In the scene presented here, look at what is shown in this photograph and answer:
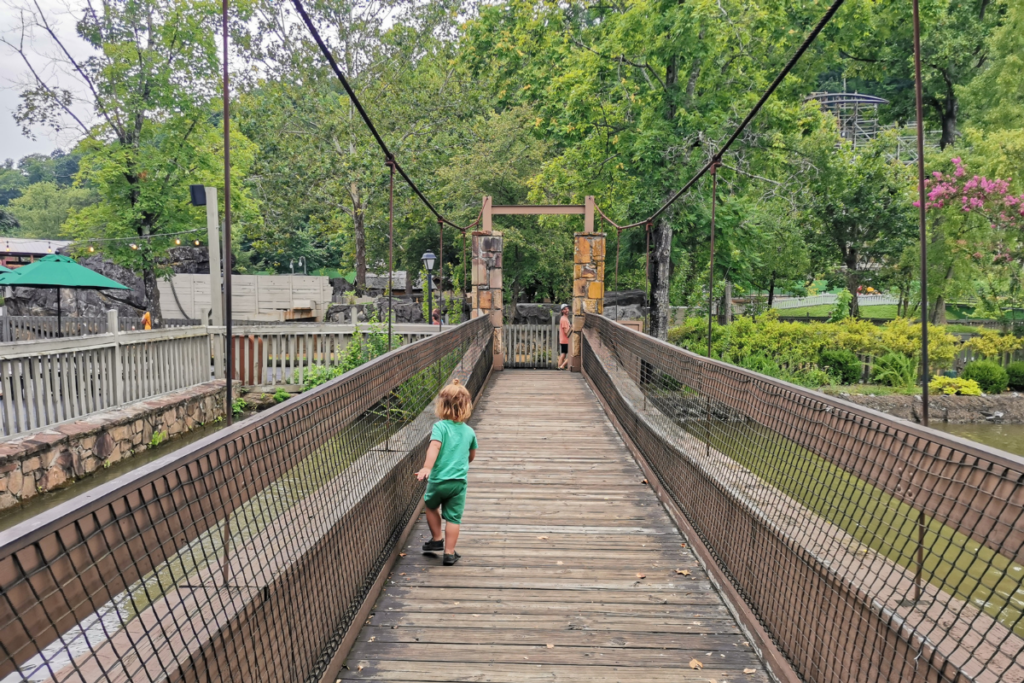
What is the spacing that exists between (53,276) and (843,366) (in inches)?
617

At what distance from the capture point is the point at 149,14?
1845 centimetres

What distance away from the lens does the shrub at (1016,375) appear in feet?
48.6

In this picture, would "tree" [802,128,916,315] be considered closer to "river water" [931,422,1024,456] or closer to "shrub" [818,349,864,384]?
"shrub" [818,349,864,384]

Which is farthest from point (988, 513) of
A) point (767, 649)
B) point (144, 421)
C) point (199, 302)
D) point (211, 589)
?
point (199, 302)

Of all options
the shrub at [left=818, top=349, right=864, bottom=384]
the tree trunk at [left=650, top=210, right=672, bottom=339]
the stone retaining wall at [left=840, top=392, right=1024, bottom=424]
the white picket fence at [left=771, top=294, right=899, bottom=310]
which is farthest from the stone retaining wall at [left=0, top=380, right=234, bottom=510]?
the white picket fence at [left=771, top=294, right=899, bottom=310]

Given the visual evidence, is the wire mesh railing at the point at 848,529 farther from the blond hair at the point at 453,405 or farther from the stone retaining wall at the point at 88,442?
the stone retaining wall at the point at 88,442

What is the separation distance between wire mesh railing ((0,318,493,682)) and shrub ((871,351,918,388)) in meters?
13.7

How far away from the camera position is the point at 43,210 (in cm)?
5675

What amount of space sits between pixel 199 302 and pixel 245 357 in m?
17.4

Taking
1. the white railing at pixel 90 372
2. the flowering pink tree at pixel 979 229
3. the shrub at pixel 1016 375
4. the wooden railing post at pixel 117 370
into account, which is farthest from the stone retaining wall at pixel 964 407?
the wooden railing post at pixel 117 370

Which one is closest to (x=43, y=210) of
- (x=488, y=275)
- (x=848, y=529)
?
(x=488, y=275)

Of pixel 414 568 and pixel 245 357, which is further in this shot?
pixel 245 357

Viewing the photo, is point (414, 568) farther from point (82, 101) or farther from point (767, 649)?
point (82, 101)

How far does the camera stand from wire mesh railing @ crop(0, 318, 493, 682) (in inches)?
44.4
